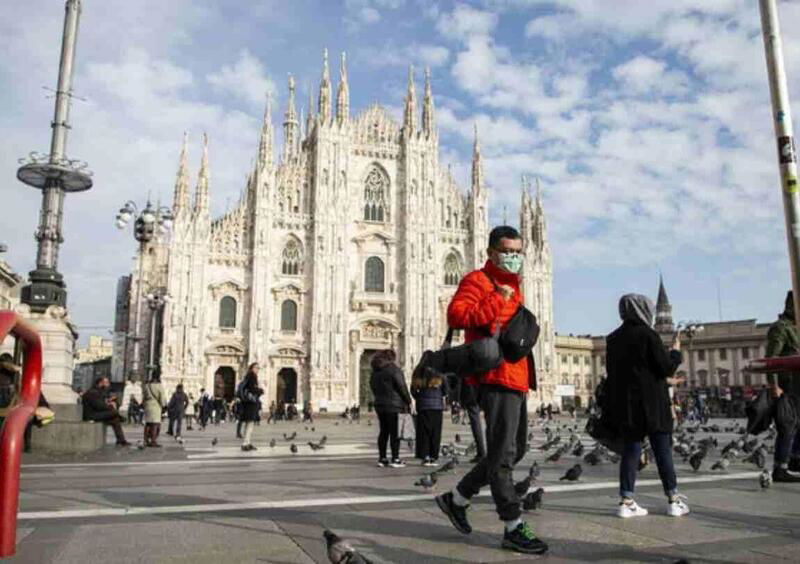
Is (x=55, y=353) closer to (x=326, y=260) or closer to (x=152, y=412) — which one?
(x=152, y=412)

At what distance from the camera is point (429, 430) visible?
8422 millimetres

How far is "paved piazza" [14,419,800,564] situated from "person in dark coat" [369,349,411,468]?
63cm

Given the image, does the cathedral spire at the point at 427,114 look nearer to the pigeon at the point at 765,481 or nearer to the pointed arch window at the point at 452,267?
the pointed arch window at the point at 452,267

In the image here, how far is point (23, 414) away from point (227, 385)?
112 ft

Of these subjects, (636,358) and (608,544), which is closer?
(608,544)

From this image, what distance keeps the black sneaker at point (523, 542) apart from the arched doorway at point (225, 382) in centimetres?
3259

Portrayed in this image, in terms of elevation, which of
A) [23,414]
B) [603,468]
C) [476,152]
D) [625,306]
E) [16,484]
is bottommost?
[603,468]

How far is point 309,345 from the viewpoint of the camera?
3631cm

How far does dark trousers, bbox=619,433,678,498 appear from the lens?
462cm

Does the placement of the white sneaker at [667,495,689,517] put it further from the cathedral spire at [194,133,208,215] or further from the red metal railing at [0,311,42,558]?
the cathedral spire at [194,133,208,215]

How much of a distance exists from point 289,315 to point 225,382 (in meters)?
4.93

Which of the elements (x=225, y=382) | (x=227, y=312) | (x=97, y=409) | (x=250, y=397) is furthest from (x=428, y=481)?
(x=227, y=312)

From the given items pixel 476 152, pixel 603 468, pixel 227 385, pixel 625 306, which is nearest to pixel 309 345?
pixel 227 385

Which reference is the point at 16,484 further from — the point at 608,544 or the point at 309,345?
the point at 309,345
